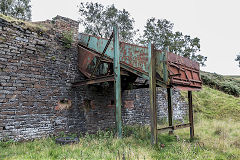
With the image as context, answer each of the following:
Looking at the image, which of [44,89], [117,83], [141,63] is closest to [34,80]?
[44,89]

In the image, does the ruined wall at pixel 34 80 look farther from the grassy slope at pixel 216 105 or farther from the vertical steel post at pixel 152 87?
the grassy slope at pixel 216 105

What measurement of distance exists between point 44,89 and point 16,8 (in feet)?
55.9

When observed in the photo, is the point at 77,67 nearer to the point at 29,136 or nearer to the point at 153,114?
the point at 29,136

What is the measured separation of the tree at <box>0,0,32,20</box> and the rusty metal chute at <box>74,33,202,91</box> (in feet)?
51.2

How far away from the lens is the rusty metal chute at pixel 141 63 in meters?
5.92

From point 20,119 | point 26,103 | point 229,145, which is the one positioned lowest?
point 229,145

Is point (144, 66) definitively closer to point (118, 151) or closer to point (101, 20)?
point (118, 151)

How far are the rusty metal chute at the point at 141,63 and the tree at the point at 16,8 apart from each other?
1562cm

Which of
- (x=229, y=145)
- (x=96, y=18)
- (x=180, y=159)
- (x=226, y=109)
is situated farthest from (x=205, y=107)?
(x=96, y=18)

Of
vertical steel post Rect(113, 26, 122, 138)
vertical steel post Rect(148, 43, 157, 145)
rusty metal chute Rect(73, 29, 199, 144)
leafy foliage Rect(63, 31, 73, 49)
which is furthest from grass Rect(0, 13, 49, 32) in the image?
vertical steel post Rect(148, 43, 157, 145)

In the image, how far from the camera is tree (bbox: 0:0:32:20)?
1852cm

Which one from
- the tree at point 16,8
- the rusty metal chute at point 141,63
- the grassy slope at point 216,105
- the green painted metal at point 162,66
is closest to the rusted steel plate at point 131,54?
the rusty metal chute at point 141,63

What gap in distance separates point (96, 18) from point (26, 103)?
15.3 metres

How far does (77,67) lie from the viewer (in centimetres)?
814
